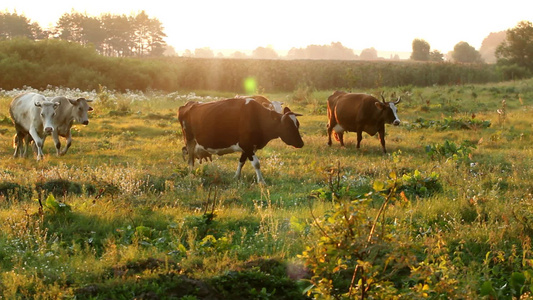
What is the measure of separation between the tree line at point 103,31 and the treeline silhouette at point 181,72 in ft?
112

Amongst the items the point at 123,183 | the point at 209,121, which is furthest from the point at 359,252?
the point at 209,121

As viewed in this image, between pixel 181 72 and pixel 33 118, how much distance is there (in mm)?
39686

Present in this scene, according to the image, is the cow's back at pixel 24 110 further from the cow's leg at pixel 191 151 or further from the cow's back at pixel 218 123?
the cow's back at pixel 218 123

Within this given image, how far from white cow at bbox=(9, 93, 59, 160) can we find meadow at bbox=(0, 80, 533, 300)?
589 millimetres

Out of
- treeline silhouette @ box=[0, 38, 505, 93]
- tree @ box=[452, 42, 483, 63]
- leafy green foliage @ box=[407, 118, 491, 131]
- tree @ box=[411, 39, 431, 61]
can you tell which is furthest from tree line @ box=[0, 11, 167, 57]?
leafy green foliage @ box=[407, 118, 491, 131]

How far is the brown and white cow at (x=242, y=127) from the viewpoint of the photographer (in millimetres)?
11781

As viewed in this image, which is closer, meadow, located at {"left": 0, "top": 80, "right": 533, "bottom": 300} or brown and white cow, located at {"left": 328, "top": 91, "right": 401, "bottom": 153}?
meadow, located at {"left": 0, "top": 80, "right": 533, "bottom": 300}

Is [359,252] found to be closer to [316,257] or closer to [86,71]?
[316,257]

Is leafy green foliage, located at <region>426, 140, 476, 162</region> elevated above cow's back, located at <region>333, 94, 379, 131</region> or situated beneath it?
situated beneath

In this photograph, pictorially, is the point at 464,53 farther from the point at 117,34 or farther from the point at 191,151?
the point at 191,151

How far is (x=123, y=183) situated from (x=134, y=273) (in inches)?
155

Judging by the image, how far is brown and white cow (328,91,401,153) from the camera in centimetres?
1617

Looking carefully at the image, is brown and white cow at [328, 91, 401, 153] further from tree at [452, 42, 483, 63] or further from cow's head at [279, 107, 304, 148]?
tree at [452, 42, 483, 63]

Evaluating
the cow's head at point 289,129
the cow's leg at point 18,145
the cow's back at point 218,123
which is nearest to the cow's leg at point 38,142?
the cow's leg at point 18,145
